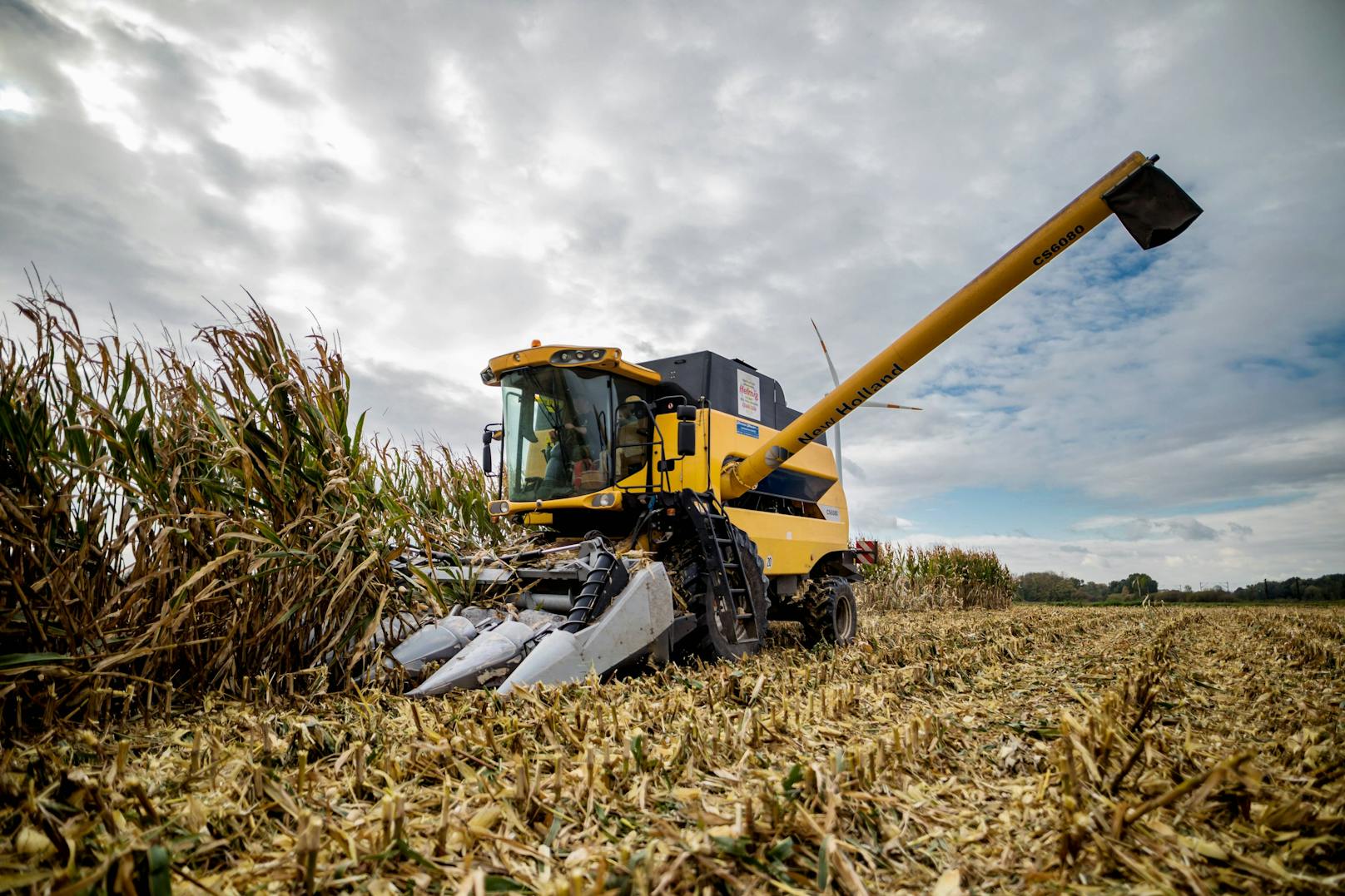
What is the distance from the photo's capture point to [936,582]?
16891mm

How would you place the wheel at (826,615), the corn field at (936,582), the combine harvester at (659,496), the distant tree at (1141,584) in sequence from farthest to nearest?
the distant tree at (1141,584) → the corn field at (936,582) → the wheel at (826,615) → the combine harvester at (659,496)

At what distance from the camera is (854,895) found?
1.62 meters

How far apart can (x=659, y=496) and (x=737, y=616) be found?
3.71 ft

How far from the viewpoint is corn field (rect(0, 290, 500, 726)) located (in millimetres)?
2961

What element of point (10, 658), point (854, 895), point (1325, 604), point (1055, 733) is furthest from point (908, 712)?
point (1325, 604)

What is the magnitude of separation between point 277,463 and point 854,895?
3.32m

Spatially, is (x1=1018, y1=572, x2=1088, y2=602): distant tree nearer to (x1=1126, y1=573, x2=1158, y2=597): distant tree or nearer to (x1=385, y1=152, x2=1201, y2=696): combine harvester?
(x1=1126, y1=573, x2=1158, y2=597): distant tree

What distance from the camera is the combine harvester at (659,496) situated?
4547mm

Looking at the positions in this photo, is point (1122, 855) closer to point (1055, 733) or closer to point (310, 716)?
point (1055, 733)

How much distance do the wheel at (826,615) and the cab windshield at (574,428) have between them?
2682 mm

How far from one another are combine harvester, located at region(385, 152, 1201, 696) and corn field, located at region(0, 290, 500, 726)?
60 centimetres

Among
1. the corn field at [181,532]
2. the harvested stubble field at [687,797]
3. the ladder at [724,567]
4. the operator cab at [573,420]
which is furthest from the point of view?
the operator cab at [573,420]

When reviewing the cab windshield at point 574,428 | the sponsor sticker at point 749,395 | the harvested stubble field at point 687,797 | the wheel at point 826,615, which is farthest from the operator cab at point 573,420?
the harvested stubble field at point 687,797

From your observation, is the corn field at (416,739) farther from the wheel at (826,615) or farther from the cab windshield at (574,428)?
the wheel at (826,615)
